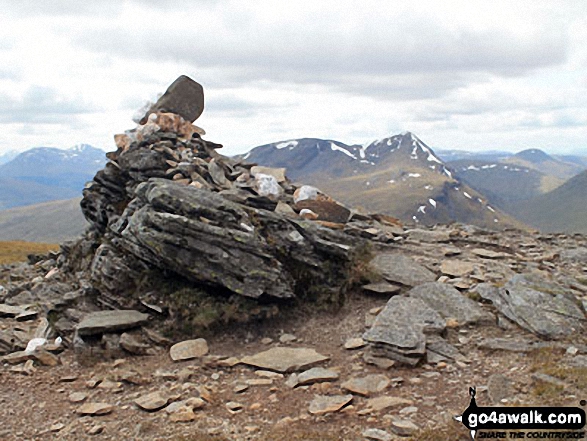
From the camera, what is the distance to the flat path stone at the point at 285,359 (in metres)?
15.9

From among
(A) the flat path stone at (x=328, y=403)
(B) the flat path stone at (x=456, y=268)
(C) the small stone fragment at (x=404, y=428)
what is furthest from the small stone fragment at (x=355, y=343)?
(B) the flat path stone at (x=456, y=268)

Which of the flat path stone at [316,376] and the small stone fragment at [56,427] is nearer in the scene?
the small stone fragment at [56,427]

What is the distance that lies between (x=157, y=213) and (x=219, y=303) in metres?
4.15

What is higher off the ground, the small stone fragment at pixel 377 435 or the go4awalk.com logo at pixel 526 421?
the go4awalk.com logo at pixel 526 421

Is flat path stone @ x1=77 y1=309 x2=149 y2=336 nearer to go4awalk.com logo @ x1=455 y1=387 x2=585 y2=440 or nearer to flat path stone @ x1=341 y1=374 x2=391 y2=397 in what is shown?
flat path stone @ x1=341 y1=374 x2=391 y2=397

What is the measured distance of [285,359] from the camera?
16438 millimetres

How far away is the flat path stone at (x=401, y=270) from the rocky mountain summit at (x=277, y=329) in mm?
118

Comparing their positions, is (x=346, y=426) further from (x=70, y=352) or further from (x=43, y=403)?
(x=70, y=352)

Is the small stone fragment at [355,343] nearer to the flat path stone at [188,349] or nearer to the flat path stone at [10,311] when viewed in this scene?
the flat path stone at [188,349]

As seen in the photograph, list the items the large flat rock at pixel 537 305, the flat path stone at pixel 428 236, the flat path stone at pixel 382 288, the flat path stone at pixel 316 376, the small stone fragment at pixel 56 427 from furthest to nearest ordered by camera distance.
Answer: the flat path stone at pixel 428 236, the flat path stone at pixel 382 288, the large flat rock at pixel 537 305, the flat path stone at pixel 316 376, the small stone fragment at pixel 56 427

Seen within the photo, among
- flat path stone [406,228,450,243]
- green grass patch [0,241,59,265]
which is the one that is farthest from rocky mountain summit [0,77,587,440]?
green grass patch [0,241,59,265]

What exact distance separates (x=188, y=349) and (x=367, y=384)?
6.49 m

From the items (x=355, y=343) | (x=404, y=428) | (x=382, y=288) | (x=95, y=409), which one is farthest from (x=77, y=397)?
(x=382, y=288)

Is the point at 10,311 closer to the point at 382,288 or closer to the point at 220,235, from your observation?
the point at 220,235
